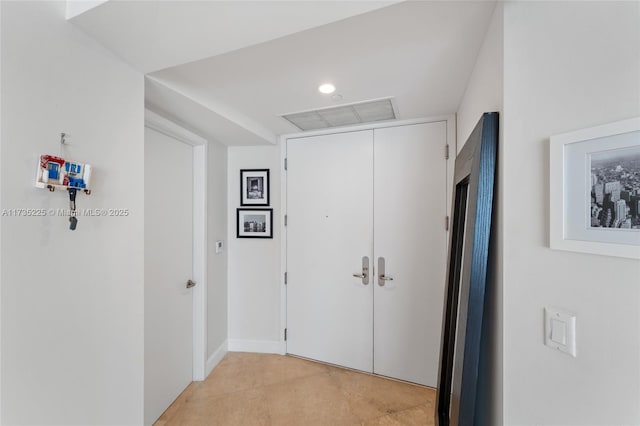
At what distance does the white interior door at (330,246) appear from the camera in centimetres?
246

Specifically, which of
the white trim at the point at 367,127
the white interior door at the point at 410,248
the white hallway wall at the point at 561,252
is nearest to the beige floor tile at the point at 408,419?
the white interior door at the point at 410,248

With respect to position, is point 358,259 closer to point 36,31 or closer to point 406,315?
point 406,315

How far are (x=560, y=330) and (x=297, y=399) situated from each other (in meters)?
1.96

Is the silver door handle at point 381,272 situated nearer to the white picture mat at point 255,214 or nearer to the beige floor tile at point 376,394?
the beige floor tile at point 376,394

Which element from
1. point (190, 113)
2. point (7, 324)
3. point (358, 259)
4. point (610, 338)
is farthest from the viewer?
point (358, 259)

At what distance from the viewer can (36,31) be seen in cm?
91

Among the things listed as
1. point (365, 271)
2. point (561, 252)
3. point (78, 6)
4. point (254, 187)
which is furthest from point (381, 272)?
point (78, 6)

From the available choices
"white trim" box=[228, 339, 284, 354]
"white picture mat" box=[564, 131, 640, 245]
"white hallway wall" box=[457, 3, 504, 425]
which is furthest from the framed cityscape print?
"white trim" box=[228, 339, 284, 354]

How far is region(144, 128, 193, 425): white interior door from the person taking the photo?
1.88 metres

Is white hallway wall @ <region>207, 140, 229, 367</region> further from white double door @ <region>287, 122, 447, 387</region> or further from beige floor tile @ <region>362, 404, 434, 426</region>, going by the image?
beige floor tile @ <region>362, 404, 434, 426</region>

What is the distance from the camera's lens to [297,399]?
213 centimetres

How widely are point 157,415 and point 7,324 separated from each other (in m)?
1.59

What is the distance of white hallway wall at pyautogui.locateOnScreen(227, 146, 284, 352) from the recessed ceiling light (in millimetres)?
1154

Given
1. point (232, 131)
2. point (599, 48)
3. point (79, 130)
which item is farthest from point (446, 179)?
point (79, 130)
